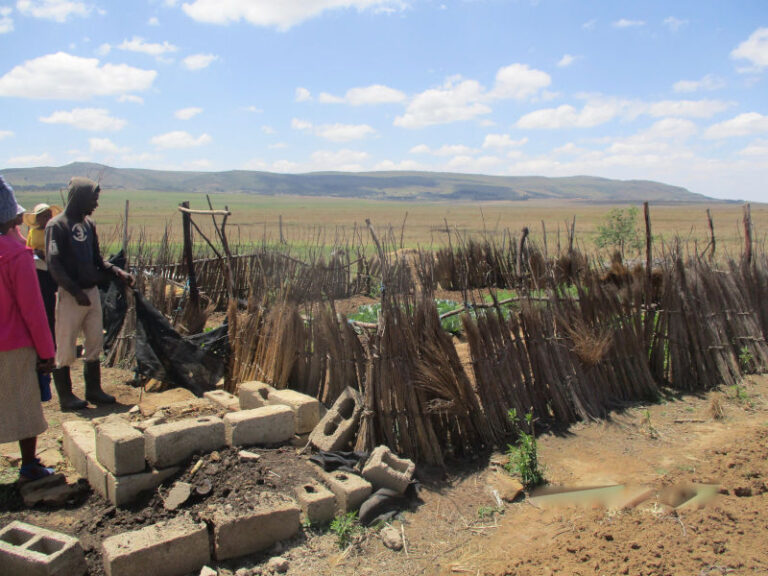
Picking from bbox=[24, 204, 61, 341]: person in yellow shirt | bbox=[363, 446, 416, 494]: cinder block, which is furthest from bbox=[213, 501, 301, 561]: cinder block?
bbox=[24, 204, 61, 341]: person in yellow shirt

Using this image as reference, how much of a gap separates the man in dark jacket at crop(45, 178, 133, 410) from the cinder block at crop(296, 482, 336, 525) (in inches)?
101

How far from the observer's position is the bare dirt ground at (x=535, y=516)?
3027 millimetres

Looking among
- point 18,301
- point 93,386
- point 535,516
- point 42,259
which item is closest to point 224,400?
point 93,386

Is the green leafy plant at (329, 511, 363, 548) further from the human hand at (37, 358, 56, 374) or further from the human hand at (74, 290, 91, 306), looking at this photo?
the human hand at (74, 290, 91, 306)

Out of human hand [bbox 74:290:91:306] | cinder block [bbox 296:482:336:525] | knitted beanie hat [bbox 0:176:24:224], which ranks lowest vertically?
cinder block [bbox 296:482:336:525]

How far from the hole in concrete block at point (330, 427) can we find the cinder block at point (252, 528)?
916 millimetres

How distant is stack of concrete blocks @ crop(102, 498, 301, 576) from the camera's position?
2.88m

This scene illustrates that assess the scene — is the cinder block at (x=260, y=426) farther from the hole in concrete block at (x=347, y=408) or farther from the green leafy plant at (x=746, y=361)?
the green leafy plant at (x=746, y=361)

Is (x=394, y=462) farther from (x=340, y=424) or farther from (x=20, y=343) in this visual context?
(x=20, y=343)

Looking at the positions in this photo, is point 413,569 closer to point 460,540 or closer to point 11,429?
point 460,540

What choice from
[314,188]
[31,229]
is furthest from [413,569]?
[314,188]

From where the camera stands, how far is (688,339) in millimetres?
5996

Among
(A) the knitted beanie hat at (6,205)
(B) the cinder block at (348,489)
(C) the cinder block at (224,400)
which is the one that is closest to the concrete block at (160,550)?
(B) the cinder block at (348,489)

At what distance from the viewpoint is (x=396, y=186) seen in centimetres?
17338
